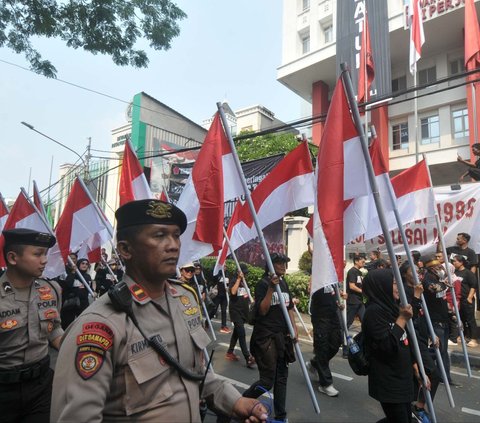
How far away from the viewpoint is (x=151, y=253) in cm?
164

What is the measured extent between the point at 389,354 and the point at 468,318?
553cm

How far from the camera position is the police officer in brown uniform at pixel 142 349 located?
1.33 meters

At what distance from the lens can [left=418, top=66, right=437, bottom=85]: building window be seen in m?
19.5

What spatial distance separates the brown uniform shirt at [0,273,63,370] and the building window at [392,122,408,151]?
2045cm

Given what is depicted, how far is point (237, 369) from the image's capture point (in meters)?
6.16

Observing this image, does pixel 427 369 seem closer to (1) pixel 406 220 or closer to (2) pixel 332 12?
(1) pixel 406 220

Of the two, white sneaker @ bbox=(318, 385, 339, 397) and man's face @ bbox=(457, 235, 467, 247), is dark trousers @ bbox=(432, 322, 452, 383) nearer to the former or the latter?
white sneaker @ bbox=(318, 385, 339, 397)

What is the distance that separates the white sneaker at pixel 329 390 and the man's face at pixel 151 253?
4.21 meters

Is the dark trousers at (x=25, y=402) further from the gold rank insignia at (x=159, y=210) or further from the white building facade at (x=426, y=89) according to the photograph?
the white building facade at (x=426, y=89)

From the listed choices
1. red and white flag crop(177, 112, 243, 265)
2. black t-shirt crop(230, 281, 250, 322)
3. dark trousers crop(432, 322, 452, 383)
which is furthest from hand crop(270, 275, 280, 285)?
black t-shirt crop(230, 281, 250, 322)

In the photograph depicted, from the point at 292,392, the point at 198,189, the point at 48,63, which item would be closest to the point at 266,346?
the point at 292,392

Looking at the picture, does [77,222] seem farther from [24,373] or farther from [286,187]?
[24,373]

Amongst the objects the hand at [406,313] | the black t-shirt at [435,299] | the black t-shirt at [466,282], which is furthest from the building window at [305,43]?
the hand at [406,313]

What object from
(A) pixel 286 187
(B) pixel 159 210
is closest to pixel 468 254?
(A) pixel 286 187
